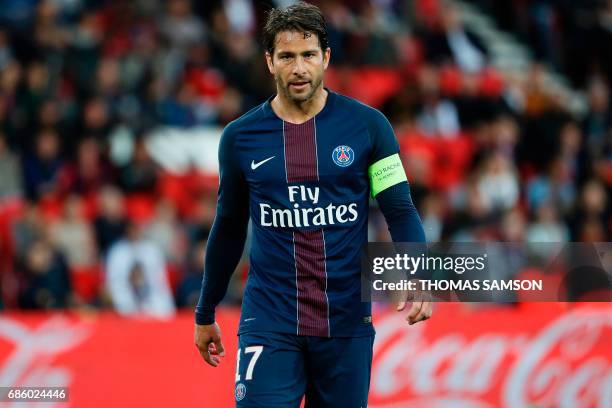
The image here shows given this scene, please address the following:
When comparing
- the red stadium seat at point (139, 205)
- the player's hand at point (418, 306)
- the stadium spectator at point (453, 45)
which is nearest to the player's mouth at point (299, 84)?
the player's hand at point (418, 306)

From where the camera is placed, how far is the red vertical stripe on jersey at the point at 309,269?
5.16 metres

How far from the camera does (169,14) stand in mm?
14727

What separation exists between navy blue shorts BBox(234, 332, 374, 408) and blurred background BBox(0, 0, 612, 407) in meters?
3.43

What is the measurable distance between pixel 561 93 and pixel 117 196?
7.60 m

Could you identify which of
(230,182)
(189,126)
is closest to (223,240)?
(230,182)

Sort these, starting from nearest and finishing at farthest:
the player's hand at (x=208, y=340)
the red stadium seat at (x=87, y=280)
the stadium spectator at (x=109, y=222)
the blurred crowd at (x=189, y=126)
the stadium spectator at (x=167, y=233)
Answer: the player's hand at (x=208, y=340) < the red stadium seat at (x=87, y=280) < the blurred crowd at (x=189, y=126) < the stadium spectator at (x=109, y=222) < the stadium spectator at (x=167, y=233)

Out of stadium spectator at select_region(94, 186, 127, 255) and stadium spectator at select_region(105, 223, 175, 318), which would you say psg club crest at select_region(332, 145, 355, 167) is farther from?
stadium spectator at select_region(94, 186, 127, 255)

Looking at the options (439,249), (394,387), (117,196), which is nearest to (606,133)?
(117,196)

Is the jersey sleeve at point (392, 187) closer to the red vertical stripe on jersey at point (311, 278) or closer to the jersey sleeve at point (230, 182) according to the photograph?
the red vertical stripe on jersey at point (311, 278)

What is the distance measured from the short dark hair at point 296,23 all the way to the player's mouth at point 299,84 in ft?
0.52

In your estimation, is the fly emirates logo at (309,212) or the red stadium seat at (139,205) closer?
the fly emirates logo at (309,212)

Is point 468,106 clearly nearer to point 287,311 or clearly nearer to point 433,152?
point 433,152

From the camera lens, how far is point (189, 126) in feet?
43.6

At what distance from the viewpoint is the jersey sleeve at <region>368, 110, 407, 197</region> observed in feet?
17.1
